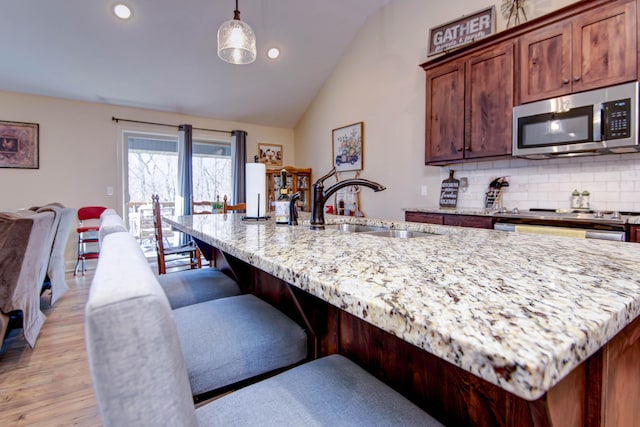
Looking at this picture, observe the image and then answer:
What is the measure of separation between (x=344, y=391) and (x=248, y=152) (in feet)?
17.6

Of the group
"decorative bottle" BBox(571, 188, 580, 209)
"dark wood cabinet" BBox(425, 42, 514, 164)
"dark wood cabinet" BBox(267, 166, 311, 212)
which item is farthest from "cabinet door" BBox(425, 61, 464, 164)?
"dark wood cabinet" BBox(267, 166, 311, 212)

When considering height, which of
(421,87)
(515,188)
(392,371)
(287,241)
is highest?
(421,87)

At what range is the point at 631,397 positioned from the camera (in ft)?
2.14

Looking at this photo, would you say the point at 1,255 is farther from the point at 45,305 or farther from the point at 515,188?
the point at 515,188

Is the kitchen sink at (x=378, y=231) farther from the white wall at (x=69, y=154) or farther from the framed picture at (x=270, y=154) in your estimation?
the framed picture at (x=270, y=154)

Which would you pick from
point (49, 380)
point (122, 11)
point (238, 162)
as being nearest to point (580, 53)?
point (49, 380)

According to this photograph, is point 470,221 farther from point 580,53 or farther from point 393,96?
point 393,96

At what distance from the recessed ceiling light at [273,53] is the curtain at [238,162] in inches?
56.9

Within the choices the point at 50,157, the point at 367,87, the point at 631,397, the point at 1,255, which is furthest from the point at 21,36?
the point at 631,397

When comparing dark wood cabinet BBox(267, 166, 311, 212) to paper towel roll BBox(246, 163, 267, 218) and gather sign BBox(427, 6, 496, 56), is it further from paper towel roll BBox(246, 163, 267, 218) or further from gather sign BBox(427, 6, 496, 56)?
paper towel roll BBox(246, 163, 267, 218)

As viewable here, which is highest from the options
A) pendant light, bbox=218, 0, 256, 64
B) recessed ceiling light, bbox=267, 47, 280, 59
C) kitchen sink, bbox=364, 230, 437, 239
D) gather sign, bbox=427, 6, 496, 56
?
recessed ceiling light, bbox=267, 47, 280, 59

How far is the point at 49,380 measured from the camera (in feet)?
6.08

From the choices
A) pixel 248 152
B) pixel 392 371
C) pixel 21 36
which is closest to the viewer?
pixel 392 371

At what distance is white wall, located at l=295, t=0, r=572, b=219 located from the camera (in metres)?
3.62
